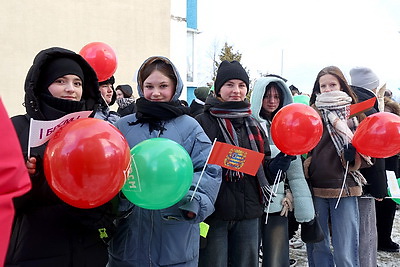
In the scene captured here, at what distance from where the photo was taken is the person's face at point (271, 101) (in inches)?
118

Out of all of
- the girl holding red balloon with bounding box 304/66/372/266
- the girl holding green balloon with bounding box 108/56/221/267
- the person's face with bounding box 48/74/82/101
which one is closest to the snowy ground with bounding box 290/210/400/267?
the girl holding red balloon with bounding box 304/66/372/266

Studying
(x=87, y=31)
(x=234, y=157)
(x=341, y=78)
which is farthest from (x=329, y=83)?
(x=87, y=31)

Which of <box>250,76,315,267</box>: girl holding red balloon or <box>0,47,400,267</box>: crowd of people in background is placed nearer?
<box>0,47,400,267</box>: crowd of people in background

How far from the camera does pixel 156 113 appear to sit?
2.15 m

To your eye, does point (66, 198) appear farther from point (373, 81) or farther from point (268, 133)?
point (373, 81)

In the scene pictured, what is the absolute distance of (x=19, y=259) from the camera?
5.36 ft

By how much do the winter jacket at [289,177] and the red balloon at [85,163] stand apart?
159 centimetres

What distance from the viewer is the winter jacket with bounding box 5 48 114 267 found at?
1.67 metres

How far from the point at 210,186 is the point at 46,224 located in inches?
35.6

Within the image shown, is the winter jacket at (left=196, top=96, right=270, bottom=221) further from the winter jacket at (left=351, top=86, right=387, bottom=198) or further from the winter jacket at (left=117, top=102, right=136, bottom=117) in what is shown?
the winter jacket at (left=117, top=102, right=136, bottom=117)

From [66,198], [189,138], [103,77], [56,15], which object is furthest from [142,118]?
[56,15]

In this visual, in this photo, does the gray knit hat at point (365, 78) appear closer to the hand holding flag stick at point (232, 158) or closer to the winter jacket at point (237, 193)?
the winter jacket at point (237, 193)

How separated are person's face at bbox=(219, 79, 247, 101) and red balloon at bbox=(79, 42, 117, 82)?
Answer: 1.46 m

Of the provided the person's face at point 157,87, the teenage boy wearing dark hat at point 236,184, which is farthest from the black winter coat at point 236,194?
the person's face at point 157,87
